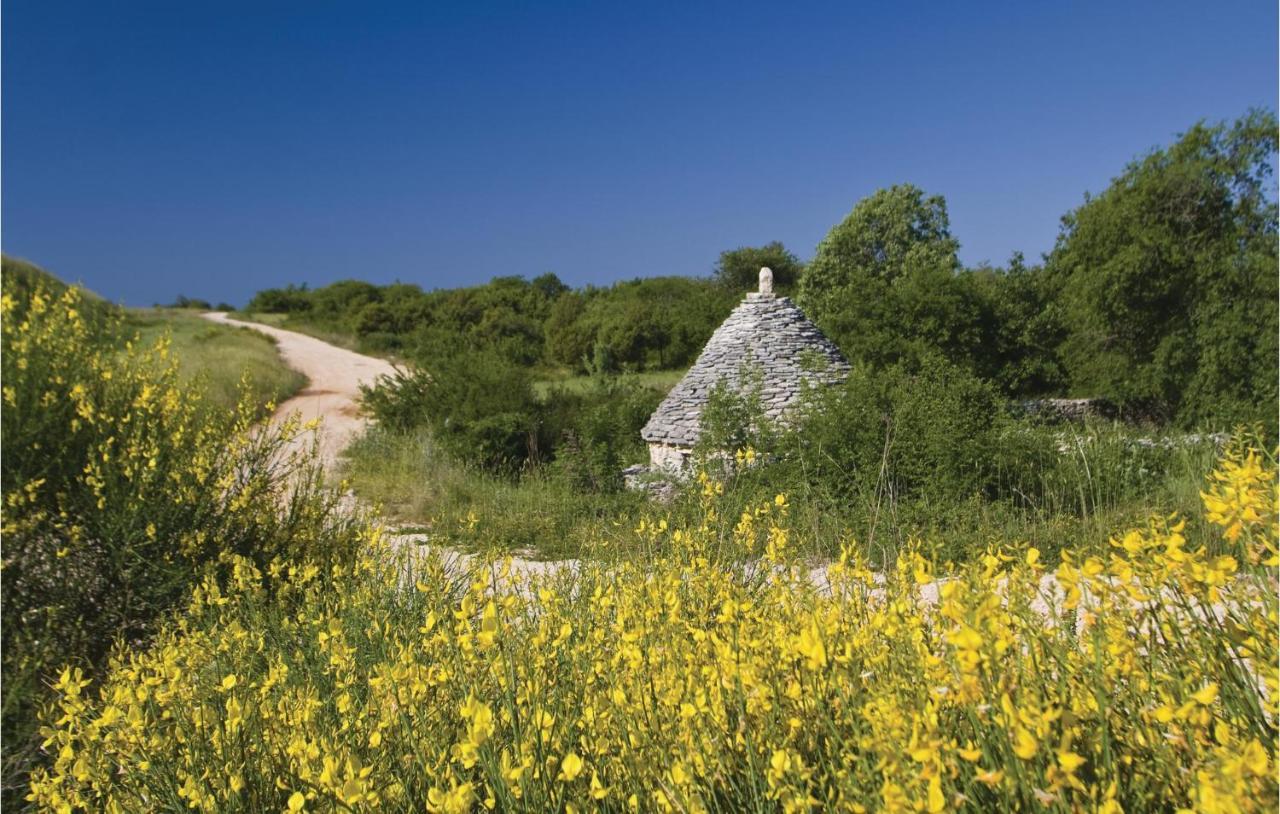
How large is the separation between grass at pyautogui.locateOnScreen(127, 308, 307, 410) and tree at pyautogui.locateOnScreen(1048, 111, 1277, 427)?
646 inches

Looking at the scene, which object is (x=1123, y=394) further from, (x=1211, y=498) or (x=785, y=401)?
(x=1211, y=498)

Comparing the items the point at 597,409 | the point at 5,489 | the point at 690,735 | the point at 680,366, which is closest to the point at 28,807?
the point at 5,489

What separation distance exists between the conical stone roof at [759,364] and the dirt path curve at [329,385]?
5375 mm

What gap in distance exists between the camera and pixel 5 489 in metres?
4.75

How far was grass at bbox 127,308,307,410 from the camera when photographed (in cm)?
1670

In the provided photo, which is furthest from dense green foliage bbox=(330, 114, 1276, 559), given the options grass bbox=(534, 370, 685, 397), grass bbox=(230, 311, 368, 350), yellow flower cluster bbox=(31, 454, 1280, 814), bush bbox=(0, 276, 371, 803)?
grass bbox=(230, 311, 368, 350)

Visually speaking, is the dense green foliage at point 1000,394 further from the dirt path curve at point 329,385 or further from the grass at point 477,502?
the dirt path curve at point 329,385

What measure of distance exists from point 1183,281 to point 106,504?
18188mm

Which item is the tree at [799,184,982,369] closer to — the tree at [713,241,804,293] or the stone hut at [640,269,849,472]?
the stone hut at [640,269,849,472]

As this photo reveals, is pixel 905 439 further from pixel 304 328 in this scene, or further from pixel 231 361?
pixel 304 328

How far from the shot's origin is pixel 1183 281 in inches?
604

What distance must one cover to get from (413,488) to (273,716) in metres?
8.69

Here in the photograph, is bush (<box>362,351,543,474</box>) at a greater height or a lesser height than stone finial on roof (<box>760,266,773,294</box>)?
lesser

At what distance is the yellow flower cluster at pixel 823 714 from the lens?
1.30 metres
